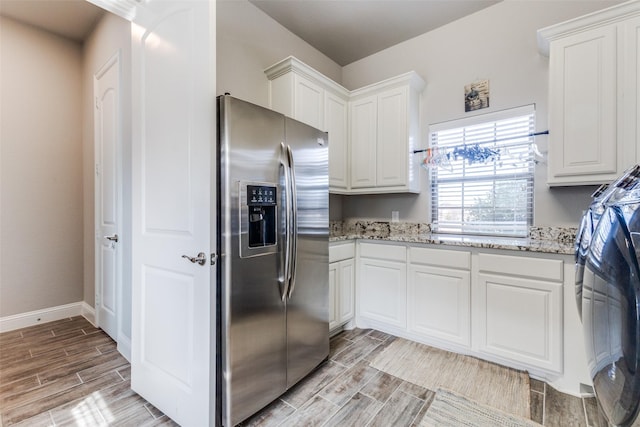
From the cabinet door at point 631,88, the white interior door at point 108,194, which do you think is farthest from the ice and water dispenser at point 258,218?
the cabinet door at point 631,88

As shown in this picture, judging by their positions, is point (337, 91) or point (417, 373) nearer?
point (417, 373)

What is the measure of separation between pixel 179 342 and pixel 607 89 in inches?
121

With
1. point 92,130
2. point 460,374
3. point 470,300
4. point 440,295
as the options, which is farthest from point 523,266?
point 92,130

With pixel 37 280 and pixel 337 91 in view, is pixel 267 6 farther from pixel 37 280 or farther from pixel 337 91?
pixel 37 280

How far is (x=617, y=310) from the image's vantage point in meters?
0.73

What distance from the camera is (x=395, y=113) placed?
279 cm

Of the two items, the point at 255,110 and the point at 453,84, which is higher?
the point at 453,84

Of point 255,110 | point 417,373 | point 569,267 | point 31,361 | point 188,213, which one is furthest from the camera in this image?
point 31,361

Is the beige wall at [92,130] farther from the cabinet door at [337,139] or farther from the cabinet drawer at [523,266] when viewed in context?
the cabinet drawer at [523,266]

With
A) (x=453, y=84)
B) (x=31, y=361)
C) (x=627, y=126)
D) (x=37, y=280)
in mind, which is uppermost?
(x=453, y=84)

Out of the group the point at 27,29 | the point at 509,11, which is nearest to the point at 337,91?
the point at 509,11

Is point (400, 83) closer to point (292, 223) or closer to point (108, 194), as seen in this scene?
point (292, 223)

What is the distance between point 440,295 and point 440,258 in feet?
0.99

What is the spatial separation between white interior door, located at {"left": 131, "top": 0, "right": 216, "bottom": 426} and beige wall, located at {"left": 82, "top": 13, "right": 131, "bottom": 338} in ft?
2.09
